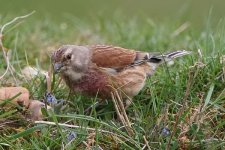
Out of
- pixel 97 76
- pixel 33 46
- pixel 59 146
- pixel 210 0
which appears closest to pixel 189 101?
pixel 97 76

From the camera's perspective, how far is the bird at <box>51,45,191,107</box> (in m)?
5.80

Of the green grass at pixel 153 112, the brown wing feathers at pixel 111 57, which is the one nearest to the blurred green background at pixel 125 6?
the green grass at pixel 153 112

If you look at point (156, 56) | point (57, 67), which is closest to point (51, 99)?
point (57, 67)

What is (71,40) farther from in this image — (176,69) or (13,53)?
(176,69)

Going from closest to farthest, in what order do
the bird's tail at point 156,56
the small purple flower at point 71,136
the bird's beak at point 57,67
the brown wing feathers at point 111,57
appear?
the small purple flower at point 71,136
the bird's beak at point 57,67
the brown wing feathers at point 111,57
the bird's tail at point 156,56

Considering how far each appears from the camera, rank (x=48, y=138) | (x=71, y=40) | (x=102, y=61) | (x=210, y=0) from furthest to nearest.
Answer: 1. (x=210, y=0)
2. (x=71, y=40)
3. (x=102, y=61)
4. (x=48, y=138)

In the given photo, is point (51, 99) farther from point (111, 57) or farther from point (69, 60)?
point (111, 57)

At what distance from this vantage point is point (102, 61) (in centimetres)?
605

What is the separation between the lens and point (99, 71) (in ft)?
19.5

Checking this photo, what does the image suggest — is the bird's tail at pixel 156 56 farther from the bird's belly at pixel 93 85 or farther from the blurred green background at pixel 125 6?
the blurred green background at pixel 125 6

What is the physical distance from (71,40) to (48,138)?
3.50 metres

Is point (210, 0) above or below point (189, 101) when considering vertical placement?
below

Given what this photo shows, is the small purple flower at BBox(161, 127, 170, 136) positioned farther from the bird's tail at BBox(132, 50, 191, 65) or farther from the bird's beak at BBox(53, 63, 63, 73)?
the bird's tail at BBox(132, 50, 191, 65)

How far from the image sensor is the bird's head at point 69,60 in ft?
19.1
